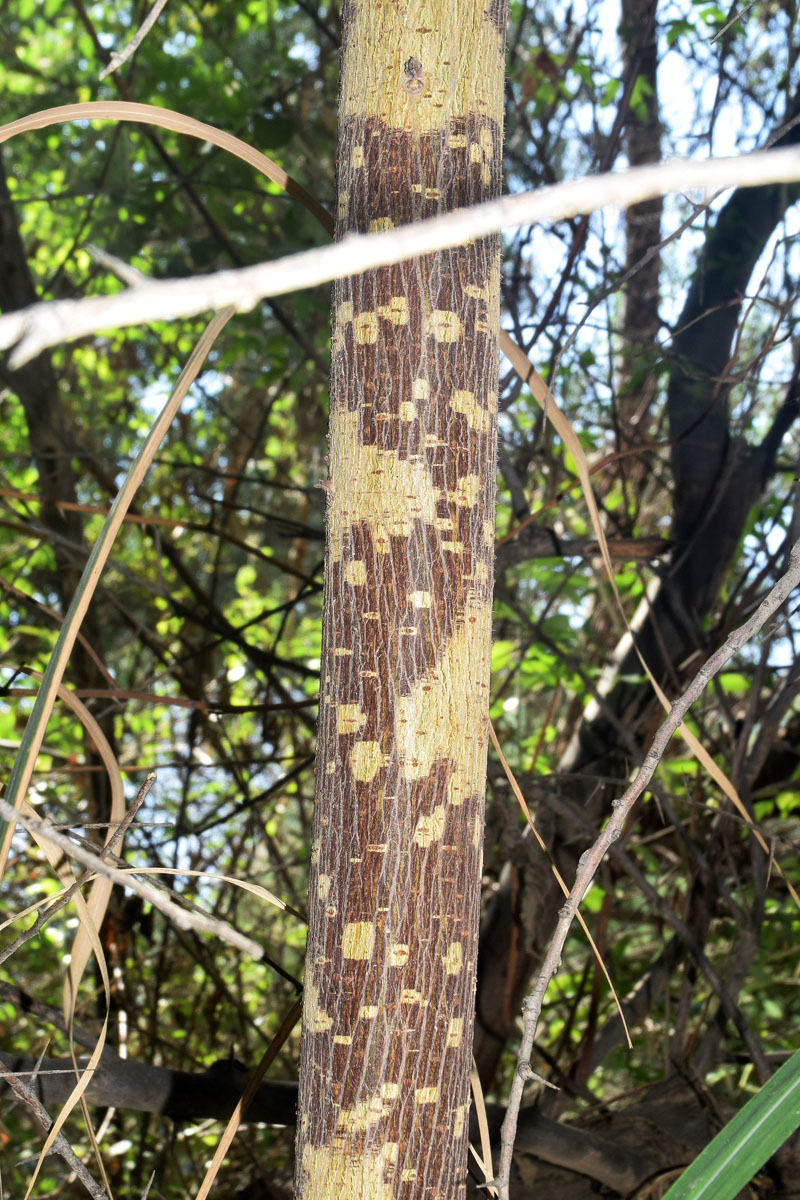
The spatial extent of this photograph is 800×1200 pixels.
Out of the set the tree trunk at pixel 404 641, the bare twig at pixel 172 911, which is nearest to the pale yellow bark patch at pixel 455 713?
the tree trunk at pixel 404 641

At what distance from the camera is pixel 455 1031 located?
0.53 m

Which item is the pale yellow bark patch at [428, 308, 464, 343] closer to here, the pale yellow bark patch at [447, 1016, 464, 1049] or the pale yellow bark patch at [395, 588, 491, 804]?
the pale yellow bark patch at [395, 588, 491, 804]

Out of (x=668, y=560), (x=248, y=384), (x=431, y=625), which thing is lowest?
(x=431, y=625)

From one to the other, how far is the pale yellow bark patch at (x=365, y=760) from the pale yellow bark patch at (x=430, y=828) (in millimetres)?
38

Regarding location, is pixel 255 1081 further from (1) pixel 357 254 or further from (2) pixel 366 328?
(1) pixel 357 254

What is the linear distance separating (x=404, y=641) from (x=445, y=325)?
7.2 inches

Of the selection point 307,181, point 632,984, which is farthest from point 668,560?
point 307,181

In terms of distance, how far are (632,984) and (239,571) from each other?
161cm

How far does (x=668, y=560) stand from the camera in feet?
5.28

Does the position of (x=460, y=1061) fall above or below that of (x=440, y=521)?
below

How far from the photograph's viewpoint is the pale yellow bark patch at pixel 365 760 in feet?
1.73

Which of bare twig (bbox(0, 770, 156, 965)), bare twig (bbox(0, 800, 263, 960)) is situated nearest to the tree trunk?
bare twig (bbox(0, 770, 156, 965))

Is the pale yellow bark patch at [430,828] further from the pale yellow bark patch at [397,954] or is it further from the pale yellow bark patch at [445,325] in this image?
the pale yellow bark patch at [445,325]

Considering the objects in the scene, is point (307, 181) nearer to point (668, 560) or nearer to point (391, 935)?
point (668, 560)
